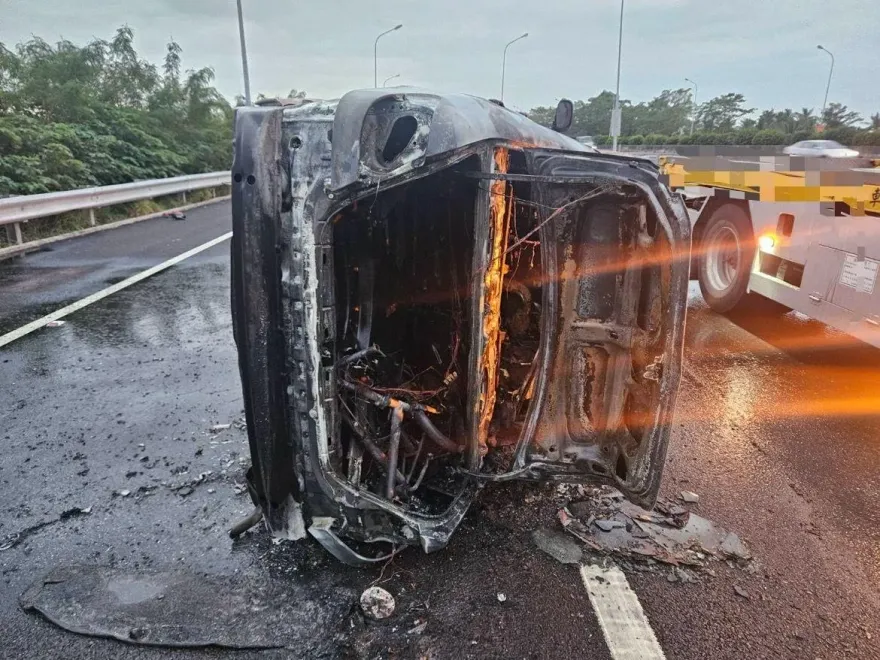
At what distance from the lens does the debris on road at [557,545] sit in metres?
2.52

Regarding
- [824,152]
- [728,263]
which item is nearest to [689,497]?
[728,263]

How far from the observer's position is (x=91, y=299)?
6078 mm

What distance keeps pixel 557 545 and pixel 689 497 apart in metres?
0.88

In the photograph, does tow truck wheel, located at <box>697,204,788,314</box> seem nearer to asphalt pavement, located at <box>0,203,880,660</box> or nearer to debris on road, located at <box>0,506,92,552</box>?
asphalt pavement, located at <box>0,203,880,660</box>

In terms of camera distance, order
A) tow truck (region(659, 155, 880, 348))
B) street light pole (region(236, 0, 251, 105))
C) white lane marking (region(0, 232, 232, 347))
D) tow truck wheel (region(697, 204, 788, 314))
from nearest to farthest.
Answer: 1. tow truck (region(659, 155, 880, 348))
2. white lane marking (region(0, 232, 232, 347))
3. tow truck wheel (region(697, 204, 788, 314))
4. street light pole (region(236, 0, 251, 105))

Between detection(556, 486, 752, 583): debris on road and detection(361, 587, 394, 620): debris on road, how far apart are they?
3.09 ft

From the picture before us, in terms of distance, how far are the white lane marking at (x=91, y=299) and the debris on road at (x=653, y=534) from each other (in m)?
4.78

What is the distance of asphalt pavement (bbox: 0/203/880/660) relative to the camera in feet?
6.85

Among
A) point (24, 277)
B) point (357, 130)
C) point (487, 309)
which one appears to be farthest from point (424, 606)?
point (24, 277)

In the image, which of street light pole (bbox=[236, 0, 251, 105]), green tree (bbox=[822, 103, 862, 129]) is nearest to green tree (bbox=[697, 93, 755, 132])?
green tree (bbox=[822, 103, 862, 129])

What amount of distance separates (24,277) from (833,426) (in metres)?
8.25

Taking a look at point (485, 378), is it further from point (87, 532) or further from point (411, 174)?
point (87, 532)

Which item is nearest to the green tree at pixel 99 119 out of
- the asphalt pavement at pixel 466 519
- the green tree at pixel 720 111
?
the asphalt pavement at pixel 466 519

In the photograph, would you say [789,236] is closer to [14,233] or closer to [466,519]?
[466,519]
